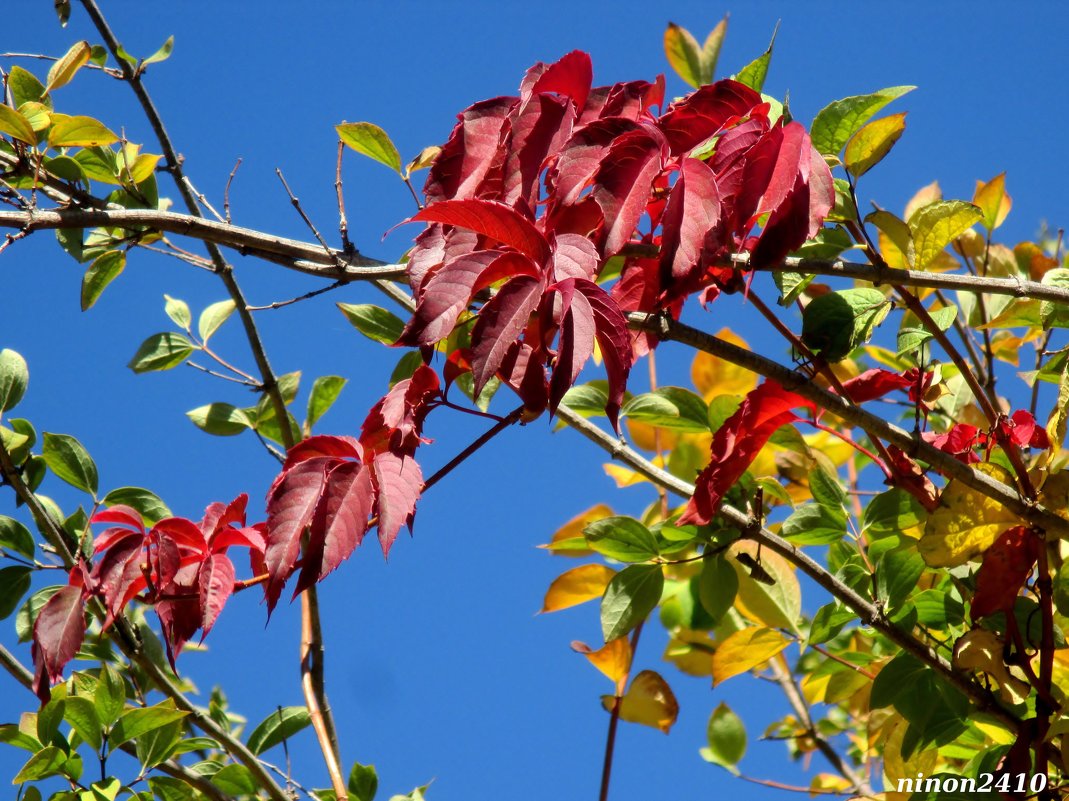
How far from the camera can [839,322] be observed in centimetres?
98

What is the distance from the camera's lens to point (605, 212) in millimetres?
820

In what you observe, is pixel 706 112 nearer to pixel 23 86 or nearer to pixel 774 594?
pixel 774 594

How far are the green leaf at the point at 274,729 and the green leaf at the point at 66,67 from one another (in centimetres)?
91

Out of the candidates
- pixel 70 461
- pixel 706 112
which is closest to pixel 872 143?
pixel 706 112

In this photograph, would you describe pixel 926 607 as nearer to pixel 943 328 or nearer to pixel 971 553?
pixel 971 553

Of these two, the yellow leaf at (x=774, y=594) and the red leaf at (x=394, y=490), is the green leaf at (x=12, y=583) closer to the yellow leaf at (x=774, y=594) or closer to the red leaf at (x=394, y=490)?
the red leaf at (x=394, y=490)

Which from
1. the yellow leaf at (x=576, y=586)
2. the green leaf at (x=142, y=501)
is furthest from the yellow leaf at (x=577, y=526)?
the green leaf at (x=142, y=501)

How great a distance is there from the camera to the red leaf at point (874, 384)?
1107 mm

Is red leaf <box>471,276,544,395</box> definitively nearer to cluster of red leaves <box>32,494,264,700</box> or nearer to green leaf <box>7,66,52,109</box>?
cluster of red leaves <box>32,494,264,700</box>

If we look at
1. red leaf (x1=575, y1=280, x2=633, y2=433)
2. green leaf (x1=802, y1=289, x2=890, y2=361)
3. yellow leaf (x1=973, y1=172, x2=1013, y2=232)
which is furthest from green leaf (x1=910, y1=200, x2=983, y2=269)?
yellow leaf (x1=973, y1=172, x2=1013, y2=232)

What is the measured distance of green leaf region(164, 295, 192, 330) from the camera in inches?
65.7

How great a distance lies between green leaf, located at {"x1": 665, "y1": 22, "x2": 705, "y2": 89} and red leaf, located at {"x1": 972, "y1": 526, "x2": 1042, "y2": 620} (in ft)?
2.61

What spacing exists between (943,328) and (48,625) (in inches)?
40.1

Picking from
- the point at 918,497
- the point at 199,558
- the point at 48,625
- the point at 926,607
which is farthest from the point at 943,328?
the point at 48,625
